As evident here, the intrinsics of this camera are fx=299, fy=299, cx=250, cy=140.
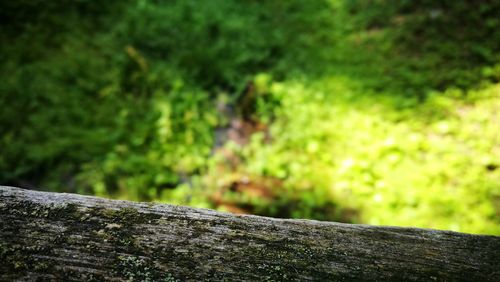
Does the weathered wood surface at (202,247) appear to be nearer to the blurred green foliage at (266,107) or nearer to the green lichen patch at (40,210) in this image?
the green lichen patch at (40,210)

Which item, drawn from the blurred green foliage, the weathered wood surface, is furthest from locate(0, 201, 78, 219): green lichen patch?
the blurred green foliage

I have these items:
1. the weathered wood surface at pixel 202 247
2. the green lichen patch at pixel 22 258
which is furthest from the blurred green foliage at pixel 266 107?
the green lichen patch at pixel 22 258

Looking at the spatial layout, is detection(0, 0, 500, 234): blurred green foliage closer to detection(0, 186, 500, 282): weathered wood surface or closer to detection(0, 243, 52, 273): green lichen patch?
detection(0, 186, 500, 282): weathered wood surface

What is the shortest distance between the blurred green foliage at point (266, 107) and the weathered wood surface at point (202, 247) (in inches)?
93.0

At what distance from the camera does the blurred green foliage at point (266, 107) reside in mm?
3115

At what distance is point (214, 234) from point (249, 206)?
2484 millimetres

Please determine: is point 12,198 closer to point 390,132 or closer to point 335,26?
point 390,132

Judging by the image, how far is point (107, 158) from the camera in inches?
136

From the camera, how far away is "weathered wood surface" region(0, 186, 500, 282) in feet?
1.97

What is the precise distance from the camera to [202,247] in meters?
0.65

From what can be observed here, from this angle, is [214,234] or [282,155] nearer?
[214,234]

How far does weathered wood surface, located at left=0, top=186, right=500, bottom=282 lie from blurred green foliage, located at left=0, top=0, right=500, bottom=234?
2.36 meters

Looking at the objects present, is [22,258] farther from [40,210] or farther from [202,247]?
[202,247]

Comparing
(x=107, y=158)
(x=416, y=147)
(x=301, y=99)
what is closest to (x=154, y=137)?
(x=107, y=158)
